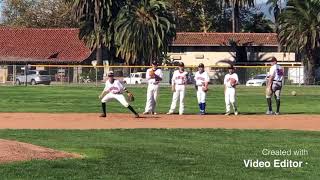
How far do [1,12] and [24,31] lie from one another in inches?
832

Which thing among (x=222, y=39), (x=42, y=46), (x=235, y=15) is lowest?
(x=42, y=46)

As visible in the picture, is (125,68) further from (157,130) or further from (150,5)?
(157,130)

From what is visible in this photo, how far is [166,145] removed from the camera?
541 inches

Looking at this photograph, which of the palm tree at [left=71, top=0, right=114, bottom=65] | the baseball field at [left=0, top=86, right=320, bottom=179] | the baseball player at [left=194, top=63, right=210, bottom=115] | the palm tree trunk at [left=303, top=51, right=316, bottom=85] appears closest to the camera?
the baseball field at [left=0, top=86, right=320, bottom=179]

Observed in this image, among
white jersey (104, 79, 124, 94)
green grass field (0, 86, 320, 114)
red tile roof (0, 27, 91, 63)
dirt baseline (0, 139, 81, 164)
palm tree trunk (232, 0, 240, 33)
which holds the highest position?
palm tree trunk (232, 0, 240, 33)

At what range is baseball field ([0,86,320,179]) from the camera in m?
10.3

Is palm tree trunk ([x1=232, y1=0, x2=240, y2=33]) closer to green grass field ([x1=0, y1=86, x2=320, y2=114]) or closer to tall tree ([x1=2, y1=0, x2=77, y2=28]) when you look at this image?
tall tree ([x1=2, y1=0, x2=77, y2=28])

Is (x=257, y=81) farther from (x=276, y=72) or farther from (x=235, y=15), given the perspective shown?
(x=276, y=72)

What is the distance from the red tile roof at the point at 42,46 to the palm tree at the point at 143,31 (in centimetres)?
696

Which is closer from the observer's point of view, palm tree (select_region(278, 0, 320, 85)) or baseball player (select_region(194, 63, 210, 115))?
baseball player (select_region(194, 63, 210, 115))

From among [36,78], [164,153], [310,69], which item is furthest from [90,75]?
[164,153]

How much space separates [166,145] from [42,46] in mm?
68817

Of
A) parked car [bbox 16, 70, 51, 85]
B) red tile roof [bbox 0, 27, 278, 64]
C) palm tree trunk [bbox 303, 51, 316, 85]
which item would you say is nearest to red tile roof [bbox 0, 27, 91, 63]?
red tile roof [bbox 0, 27, 278, 64]

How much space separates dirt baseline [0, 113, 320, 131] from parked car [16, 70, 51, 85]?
3947 cm
